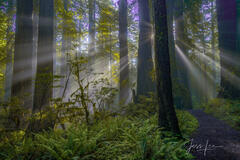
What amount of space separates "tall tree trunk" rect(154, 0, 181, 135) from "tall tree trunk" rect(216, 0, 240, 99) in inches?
252

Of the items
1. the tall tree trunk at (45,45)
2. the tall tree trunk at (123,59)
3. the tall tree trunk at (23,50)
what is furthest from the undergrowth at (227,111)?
the tall tree trunk at (23,50)

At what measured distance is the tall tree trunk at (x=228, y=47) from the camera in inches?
316

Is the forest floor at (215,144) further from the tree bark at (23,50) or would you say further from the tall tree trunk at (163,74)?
the tree bark at (23,50)

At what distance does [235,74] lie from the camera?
778cm

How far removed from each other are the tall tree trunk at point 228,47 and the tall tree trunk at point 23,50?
9.98 meters

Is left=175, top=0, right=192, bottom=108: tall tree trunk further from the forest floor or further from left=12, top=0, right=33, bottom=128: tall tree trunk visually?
left=12, top=0, right=33, bottom=128: tall tree trunk

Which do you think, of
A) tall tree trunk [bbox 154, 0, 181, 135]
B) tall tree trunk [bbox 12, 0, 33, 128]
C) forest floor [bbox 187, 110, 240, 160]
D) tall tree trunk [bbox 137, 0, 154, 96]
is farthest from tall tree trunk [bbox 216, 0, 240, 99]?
tall tree trunk [bbox 12, 0, 33, 128]

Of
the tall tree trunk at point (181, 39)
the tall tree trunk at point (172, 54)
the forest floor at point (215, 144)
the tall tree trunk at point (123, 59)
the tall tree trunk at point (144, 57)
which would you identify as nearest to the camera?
the forest floor at point (215, 144)

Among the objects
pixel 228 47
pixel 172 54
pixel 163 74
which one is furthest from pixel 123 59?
pixel 228 47

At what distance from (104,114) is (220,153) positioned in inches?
132

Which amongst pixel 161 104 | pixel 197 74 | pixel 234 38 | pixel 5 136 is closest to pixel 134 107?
pixel 161 104

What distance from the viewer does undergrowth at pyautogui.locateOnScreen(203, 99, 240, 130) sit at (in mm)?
5354

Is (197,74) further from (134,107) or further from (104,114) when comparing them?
(104,114)

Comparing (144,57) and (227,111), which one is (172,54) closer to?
(144,57)
